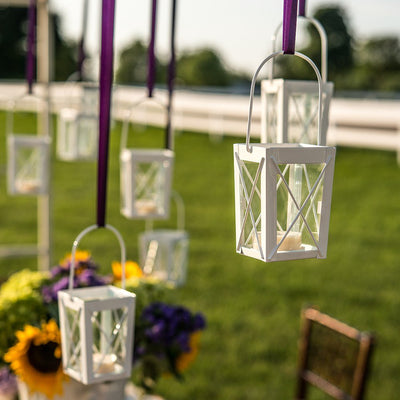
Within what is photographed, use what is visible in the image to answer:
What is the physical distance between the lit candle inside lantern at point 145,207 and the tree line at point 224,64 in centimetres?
1354

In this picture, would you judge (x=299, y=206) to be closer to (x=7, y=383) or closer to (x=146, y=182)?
(x=146, y=182)

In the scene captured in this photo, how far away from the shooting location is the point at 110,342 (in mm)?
1343

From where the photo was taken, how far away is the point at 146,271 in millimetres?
2146

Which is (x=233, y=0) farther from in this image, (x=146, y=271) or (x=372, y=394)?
(x=146, y=271)

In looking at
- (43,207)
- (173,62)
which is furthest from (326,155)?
(43,207)

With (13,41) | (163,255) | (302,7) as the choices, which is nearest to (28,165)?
(163,255)

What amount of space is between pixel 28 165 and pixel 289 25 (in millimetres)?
1581

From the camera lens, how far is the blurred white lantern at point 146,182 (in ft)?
6.03

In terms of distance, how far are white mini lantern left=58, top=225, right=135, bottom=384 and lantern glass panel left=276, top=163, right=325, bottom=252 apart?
35cm

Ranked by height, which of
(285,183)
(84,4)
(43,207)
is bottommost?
(43,207)

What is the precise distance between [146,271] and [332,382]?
849 mm

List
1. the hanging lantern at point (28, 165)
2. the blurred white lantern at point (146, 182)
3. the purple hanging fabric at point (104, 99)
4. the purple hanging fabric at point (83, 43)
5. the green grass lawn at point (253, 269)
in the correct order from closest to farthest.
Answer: the purple hanging fabric at point (104, 99), the blurred white lantern at point (146, 182), the purple hanging fabric at point (83, 43), the hanging lantern at point (28, 165), the green grass lawn at point (253, 269)

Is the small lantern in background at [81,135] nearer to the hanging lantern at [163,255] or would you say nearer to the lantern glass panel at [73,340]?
the hanging lantern at [163,255]

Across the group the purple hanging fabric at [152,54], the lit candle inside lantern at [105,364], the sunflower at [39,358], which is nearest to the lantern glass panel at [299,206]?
the lit candle inside lantern at [105,364]
